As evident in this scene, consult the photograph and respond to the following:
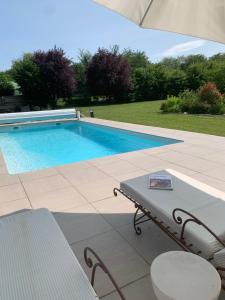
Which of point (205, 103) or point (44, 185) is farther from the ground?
point (205, 103)

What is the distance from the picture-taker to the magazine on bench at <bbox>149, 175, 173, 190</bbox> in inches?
109

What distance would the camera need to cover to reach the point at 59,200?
370 centimetres

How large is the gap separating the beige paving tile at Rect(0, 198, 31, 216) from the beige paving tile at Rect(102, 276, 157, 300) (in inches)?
75.7

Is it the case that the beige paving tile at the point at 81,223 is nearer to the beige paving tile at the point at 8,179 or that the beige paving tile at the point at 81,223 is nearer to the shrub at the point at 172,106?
the beige paving tile at the point at 8,179

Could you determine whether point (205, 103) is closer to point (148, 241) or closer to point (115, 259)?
point (148, 241)

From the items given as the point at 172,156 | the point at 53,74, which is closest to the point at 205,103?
the point at 172,156

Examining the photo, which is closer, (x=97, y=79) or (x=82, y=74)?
(x=97, y=79)

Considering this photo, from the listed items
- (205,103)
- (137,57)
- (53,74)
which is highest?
(137,57)

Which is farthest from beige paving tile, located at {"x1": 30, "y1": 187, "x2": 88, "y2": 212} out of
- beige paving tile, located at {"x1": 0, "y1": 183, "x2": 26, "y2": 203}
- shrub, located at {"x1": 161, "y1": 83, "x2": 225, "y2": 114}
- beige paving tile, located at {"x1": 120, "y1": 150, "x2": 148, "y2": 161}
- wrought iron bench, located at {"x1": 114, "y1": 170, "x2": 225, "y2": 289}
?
shrub, located at {"x1": 161, "y1": 83, "x2": 225, "y2": 114}

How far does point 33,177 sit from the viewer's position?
4707mm

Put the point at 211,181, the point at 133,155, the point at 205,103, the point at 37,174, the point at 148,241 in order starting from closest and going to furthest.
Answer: the point at 148,241 → the point at 211,181 → the point at 37,174 → the point at 133,155 → the point at 205,103

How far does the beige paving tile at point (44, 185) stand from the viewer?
4.02 meters

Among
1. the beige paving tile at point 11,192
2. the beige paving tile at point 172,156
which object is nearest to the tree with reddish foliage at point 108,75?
the beige paving tile at point 172,156

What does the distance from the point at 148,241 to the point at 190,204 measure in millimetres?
649
